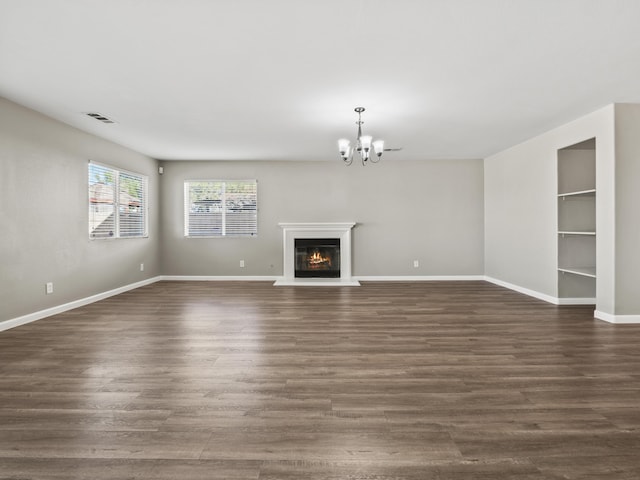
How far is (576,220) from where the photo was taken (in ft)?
16.3

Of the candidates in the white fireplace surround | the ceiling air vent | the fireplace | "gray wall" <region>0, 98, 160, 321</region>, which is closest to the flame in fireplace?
the fireplace

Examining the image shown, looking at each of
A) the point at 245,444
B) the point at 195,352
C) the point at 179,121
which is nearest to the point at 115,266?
the point at 179,121

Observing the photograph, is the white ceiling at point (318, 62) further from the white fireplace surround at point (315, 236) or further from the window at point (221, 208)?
the white fireplace surround at point (315, 236)

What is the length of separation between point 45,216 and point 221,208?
329cm

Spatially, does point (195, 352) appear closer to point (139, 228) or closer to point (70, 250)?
point (70, 250)

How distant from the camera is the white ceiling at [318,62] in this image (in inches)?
89.0

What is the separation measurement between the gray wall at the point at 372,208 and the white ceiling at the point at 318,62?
92.2 inches

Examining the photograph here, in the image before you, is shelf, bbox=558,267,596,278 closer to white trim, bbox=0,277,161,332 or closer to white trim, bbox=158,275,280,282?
white trim, bbox=158,275,280,282

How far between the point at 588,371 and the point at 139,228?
6.84 meters

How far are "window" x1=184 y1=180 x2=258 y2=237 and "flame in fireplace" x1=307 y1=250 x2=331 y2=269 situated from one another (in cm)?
127

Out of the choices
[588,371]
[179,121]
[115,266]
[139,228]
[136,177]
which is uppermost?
[179,121]

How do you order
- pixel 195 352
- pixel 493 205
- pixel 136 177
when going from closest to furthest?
pixel 195 352 < pixel 136 177 < pixel 493 205

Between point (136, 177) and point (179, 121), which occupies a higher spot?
point (179, 121)

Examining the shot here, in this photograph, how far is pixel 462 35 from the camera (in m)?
2.52
